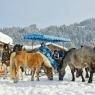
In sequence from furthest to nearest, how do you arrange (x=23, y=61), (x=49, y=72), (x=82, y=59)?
(x=49, y=72)
(x=82, y=59)
(x=23, y=61)

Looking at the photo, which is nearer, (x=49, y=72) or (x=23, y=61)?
(x=23, y=61)

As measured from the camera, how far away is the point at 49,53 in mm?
18344

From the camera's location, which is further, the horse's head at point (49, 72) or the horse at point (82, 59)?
the horse's head at point (49, 72)

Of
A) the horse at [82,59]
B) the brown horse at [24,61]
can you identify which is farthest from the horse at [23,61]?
the horse at [82,59]

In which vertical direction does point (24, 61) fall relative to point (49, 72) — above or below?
above

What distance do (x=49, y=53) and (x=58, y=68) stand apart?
92.0 inches

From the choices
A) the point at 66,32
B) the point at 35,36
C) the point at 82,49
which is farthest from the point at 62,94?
the point at 66,32

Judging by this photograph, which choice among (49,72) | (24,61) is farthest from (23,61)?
(49,72)

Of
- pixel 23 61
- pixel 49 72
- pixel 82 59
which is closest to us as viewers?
pixel 23 61

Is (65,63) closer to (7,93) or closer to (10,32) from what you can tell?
(7,93)

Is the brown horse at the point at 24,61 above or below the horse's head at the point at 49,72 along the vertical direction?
above

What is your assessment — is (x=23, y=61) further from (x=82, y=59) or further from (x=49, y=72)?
(x=82, y=59)

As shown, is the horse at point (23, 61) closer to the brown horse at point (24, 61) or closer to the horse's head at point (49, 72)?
the brown horse at point (24, 61)

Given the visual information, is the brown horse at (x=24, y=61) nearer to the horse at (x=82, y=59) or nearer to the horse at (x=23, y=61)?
the horse at (x=23, y=61)
